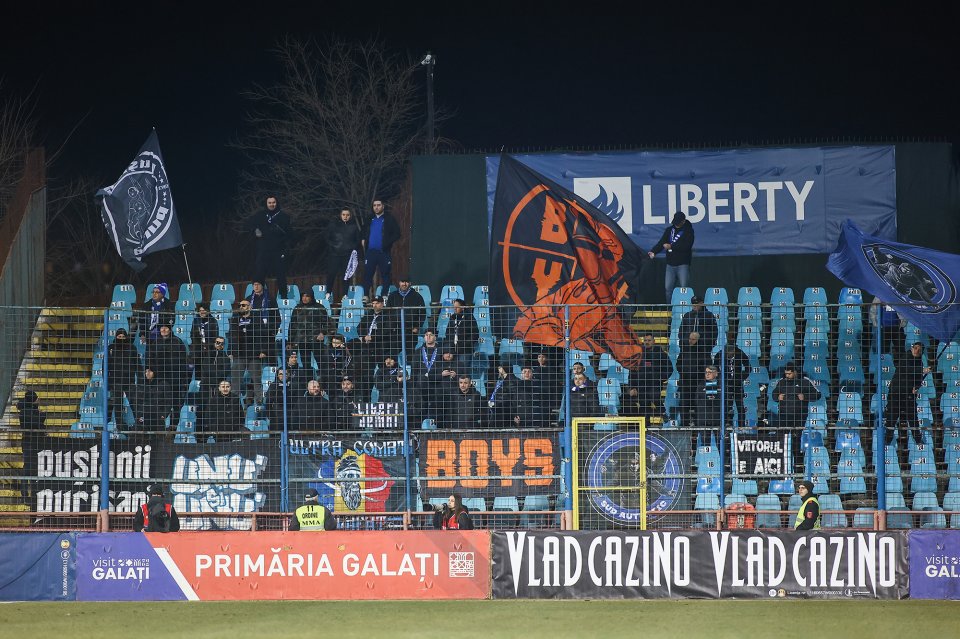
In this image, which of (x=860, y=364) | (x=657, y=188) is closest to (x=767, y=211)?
(x=657, y=188)

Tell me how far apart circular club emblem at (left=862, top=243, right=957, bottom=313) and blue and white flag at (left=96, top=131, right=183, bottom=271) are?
12.0 meters

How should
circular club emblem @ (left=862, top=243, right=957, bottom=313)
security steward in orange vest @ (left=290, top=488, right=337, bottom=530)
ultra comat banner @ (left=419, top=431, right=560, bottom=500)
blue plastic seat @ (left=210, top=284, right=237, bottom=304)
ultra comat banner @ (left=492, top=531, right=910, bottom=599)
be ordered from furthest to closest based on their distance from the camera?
blue plastic seat @ (left=210, top=284, right=237, bottom=304), ultra comat banner @ (left=419, top=431, right=560, bottom=500), circular club emblem @ (left=862, top=243, right=957, bottom=313), security steward in orange vest @ (left=290, top=488, right=337, bottom=530), ultra comat banner @ (left=492, top=531, right=910, bottom=599)

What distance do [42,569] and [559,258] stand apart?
8.53 metres

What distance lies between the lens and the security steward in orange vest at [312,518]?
56.5 ft

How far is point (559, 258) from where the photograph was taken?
61.6ft

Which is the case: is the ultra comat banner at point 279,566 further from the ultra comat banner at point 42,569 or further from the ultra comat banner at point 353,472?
the ultra comat banner at point 353,472

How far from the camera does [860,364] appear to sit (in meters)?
20.4

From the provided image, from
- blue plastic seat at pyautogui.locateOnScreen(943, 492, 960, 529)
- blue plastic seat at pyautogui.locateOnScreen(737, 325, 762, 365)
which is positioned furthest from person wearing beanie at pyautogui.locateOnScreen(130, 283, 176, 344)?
blue plastic seat at pyautogui.locateOnScreen(943, 492, 960, 529)

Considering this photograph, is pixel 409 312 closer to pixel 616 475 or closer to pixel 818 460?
pixel 616 475

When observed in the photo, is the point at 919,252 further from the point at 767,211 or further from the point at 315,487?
the point at 315,487

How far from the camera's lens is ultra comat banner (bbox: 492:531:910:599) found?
624 inches

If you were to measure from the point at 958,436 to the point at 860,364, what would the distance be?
83.5 inches

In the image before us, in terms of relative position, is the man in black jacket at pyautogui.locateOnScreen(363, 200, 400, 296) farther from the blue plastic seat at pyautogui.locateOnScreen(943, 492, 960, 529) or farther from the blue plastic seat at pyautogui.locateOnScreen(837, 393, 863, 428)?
the blue plastic seat at pyautogui.locateOnScreen(943, 492, 960, 529)

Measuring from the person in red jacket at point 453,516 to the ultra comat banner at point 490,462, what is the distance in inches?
15.5
